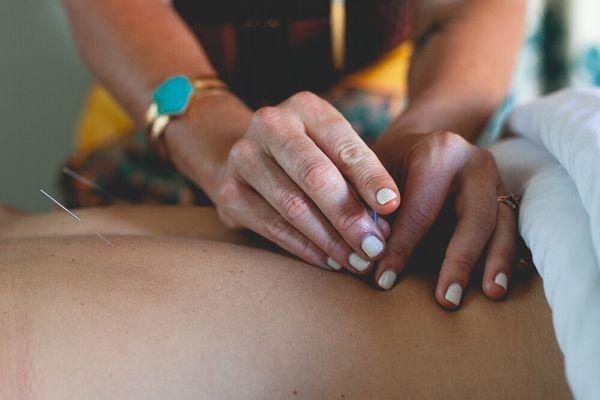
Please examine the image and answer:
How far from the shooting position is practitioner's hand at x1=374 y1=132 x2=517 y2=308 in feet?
1.88

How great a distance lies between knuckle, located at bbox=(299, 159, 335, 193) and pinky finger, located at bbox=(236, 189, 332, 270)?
0.19ft

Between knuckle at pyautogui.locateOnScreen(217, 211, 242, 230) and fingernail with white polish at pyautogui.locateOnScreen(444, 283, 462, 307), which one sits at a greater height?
fingernail with white polish at pyautogui.locateOnScreen(444, 283, 462, 307)

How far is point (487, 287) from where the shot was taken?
57cm

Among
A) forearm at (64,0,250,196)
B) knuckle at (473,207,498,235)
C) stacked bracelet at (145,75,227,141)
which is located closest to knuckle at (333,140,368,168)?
knuckle at (473,207,498,235)

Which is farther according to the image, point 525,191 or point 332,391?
point 525,191

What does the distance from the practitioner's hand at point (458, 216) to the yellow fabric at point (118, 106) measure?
0.68 meters

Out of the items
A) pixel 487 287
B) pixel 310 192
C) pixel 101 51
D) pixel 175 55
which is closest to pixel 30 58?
pixel 101 51

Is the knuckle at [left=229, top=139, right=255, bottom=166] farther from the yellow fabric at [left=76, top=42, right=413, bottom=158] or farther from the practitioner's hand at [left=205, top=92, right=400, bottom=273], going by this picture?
the yellow fabric at [left=76, top=42, right=413, bottom=158]

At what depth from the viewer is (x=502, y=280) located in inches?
22.3

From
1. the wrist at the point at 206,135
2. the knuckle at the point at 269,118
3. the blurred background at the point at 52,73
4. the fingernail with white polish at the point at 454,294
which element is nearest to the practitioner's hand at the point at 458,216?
the fingernail with white polish at the point at 454,294

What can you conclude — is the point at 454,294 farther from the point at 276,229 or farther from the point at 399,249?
the point at 276,229

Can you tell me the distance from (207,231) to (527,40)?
1.20 meters

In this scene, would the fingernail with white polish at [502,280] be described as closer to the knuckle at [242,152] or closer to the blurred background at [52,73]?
the knuckle at [242,152]

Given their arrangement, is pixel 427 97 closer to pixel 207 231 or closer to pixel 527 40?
pixel 207 231
